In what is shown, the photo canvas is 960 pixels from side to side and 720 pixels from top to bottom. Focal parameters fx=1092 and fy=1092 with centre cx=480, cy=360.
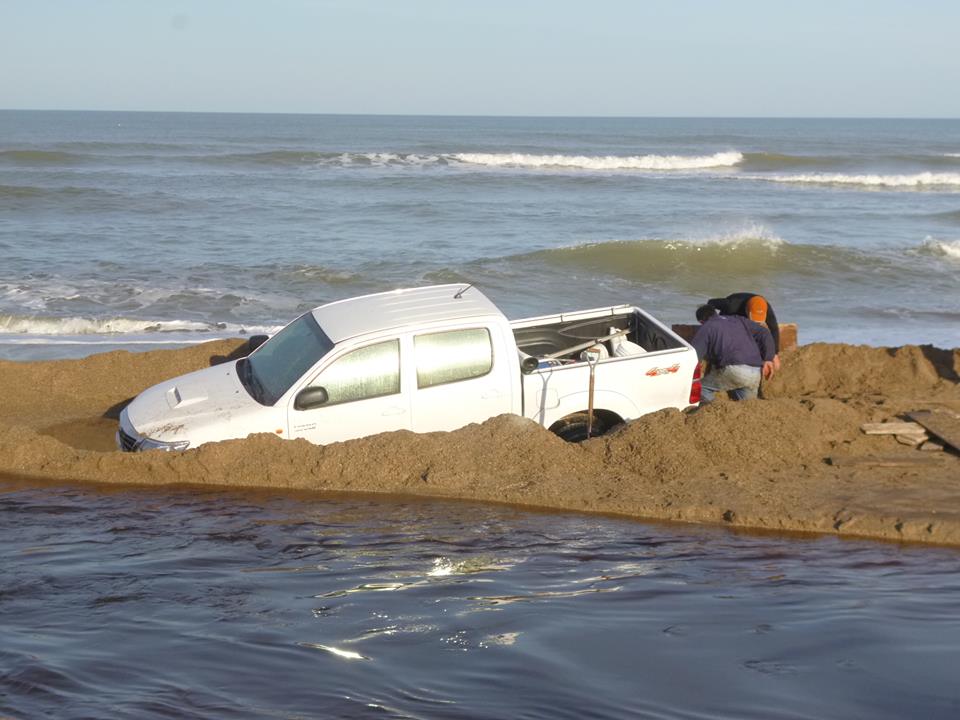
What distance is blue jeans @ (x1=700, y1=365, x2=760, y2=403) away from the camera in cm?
1024

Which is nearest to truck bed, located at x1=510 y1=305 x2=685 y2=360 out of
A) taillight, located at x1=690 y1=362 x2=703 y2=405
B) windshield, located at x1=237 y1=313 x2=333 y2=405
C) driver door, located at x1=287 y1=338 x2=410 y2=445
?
taillight, located at x1=690 y1=362 x2=703 y2=405

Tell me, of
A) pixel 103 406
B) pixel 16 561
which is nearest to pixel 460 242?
pixel 103 406

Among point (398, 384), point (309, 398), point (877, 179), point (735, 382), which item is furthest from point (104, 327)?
point (877, 179)

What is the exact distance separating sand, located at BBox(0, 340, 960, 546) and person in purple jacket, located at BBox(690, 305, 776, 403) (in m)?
0.71

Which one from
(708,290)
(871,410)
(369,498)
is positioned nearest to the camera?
(369,498)

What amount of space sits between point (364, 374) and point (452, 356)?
0.75m

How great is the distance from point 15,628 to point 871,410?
7.27m

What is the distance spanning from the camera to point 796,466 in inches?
355

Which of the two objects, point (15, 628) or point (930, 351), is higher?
point (930, 351)

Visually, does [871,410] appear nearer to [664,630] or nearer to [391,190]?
[664,630]

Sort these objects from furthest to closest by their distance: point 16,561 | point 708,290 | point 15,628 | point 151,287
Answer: point 708,290
point 151,287
point 16,561
point 15,628

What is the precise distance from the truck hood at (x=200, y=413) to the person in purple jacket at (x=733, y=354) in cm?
413

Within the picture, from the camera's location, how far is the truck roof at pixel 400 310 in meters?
9.07

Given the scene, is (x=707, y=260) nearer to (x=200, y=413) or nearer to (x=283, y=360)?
(x=283, y=360)
